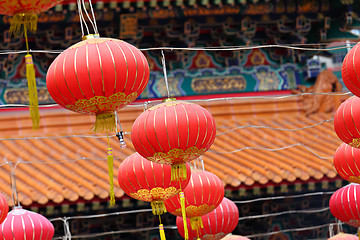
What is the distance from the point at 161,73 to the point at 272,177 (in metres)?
2.35

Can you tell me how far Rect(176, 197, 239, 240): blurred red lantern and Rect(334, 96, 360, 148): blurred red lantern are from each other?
1862mm

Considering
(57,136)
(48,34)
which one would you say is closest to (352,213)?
(57,136)

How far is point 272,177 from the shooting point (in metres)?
9.25

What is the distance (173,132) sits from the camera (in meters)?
5.88

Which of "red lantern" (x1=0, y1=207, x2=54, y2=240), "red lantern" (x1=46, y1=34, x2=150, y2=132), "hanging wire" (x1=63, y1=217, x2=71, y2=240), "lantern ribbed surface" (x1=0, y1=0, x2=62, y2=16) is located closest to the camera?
"lantern ribbed surface" (x1=0, y1=0, x2=62, y2=16)

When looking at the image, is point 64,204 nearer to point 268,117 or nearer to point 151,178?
point 151,178

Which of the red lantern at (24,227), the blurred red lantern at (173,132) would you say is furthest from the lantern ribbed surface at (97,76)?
the red lantern at (24,227)

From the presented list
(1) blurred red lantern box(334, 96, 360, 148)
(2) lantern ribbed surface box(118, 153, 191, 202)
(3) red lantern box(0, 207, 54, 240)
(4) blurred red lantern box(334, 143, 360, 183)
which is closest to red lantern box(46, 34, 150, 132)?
(2) lantern ribbed surface box(118, 153, 191, 202)

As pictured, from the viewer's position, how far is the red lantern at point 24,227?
283 inches

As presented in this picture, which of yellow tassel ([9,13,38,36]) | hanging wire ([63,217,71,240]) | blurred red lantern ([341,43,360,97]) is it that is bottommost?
hanging wire ([63,217,71,240])

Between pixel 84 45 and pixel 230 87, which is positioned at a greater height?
pixel 84 45

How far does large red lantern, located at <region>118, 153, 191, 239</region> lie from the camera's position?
669 cm

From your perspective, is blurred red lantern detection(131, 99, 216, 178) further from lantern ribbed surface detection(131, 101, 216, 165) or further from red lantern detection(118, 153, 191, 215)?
red lantern detection(118, 153, 191, 215)

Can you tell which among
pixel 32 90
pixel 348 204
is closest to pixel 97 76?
pixel 32 90
